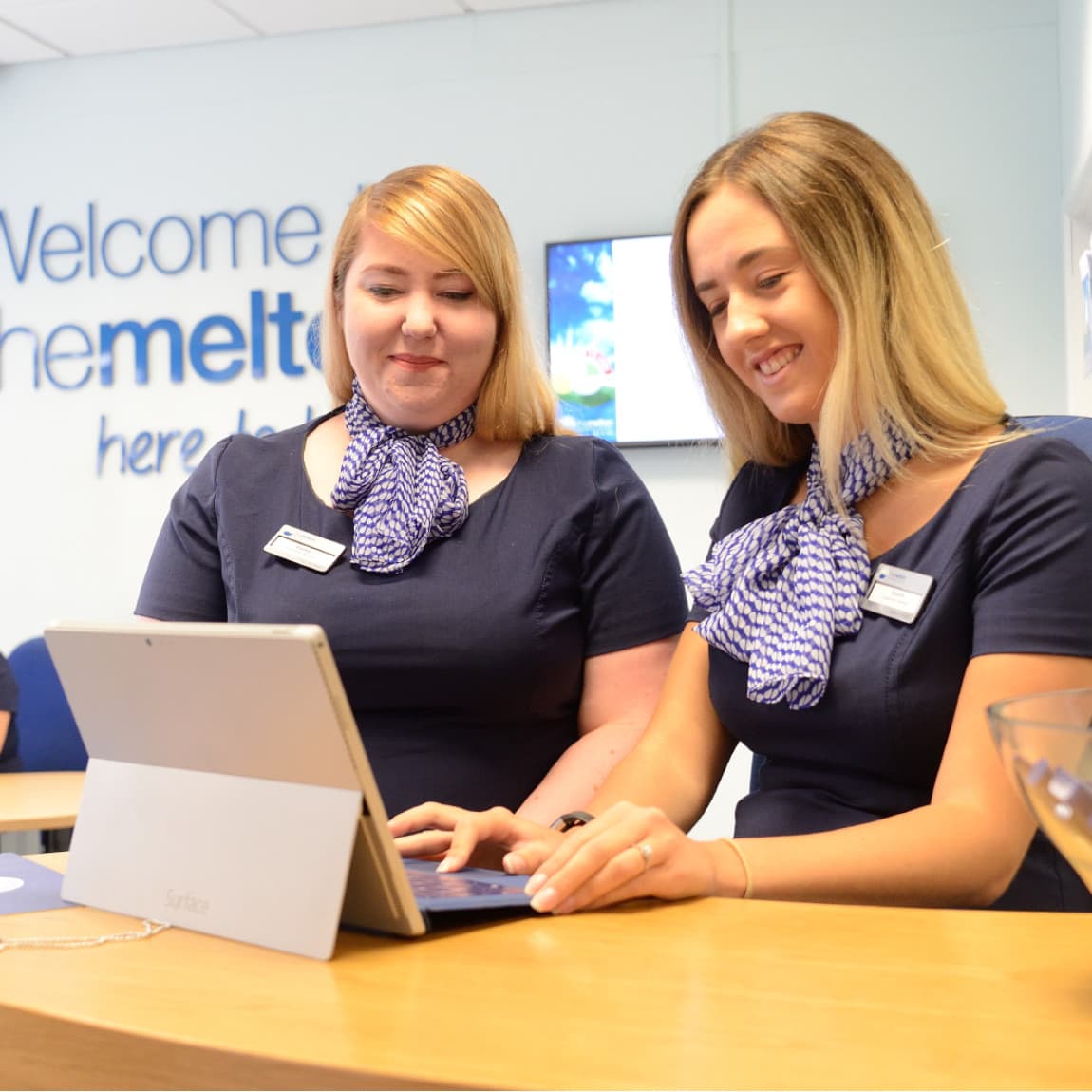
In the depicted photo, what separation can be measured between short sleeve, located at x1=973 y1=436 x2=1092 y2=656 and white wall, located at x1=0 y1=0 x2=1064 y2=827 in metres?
2.85

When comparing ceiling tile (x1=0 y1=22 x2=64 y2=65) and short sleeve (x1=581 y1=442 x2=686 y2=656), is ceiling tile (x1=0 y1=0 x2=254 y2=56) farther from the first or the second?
short sleeve (x1=581 y1=442 x2=686 y2=656)

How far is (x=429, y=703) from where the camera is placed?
1.91m

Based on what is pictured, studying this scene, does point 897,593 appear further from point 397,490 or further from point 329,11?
point 329,11

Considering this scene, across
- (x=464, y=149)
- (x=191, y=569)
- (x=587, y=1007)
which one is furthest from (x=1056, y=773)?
(x=464, y=149)

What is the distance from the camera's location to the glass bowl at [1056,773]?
790 millimetres

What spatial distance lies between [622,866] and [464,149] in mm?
3862

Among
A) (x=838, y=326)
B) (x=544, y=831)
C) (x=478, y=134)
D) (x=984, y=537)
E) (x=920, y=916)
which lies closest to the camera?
(x=920, y=916)

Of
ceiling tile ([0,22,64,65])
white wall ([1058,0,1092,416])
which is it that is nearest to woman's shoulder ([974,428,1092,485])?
white wall ([1058,0,1092,416])

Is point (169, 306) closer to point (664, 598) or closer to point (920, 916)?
point (664, 598)

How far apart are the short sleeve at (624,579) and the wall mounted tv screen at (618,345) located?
2376 millimetres

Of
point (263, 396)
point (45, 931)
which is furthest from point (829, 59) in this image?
point (45, 931)

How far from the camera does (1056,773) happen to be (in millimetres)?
800

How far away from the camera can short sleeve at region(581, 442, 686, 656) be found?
196 cm

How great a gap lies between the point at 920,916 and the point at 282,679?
550 mm
